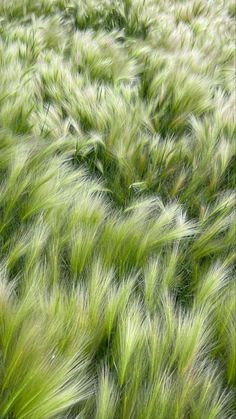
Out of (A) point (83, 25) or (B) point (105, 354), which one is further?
(A) point (83, 25)

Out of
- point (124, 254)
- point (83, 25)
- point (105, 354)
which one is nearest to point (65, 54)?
point (83, 25)

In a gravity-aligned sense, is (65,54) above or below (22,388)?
below

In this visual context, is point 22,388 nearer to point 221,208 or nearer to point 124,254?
point 124,254

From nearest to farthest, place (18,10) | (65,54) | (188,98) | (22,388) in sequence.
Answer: (22,388), (188,98), (65,54), (18,10)

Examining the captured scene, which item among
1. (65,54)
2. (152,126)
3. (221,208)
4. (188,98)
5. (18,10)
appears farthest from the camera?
(18,10)

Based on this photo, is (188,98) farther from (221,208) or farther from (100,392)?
(100,392)

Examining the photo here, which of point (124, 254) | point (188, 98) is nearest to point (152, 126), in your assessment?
point (188, 98)
